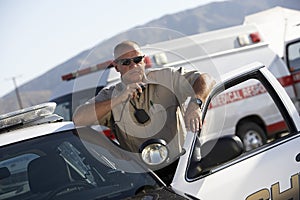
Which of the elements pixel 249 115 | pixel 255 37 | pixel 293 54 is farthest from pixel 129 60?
pixel 293 54

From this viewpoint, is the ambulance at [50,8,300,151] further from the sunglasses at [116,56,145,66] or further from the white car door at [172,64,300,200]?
the sunglasses at [116,56,145,66]

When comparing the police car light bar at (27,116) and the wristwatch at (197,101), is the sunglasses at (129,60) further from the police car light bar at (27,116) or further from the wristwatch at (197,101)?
the police car light bar at (27,116)

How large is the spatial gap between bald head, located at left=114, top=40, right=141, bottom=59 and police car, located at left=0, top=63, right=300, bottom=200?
55 cm

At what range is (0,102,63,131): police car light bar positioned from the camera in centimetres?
375

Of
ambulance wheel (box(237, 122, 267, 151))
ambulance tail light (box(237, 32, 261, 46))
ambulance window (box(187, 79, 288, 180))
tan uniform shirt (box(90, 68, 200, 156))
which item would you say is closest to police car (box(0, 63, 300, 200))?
tan uniform shirt (box(90, 68, 200, 156))

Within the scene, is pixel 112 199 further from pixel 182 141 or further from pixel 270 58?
pixel 270 58

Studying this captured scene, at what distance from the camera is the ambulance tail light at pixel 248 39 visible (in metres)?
10.1

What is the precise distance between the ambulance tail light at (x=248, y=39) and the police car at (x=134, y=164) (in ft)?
21.2

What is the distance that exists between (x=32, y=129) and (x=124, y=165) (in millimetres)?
725

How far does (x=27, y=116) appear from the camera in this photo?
3.82 m

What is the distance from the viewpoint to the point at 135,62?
3488 mm

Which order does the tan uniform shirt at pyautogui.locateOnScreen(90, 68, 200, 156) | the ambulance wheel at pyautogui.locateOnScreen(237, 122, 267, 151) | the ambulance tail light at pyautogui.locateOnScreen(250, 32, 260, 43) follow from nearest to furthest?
the tan uniform shirt at pyautogui.locateOnScreen(90, 68, 200, 156)
the ambulance wheel at pyautogui.locateOnScreen(237, 122, 267, 151)
the ambulance tail light at pyautogui.locateOnScreen(250, 32, 260, 43)

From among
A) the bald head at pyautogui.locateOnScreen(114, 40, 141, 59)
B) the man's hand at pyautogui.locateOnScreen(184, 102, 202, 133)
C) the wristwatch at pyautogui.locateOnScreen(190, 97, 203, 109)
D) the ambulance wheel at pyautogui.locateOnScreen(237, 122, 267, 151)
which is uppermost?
the bald head at pyautogui.locateOnScreen(114, 40, 141, 59)

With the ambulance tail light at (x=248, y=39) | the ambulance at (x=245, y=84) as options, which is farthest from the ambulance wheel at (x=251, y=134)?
the ambulance tail light at (x=248, y=39)
